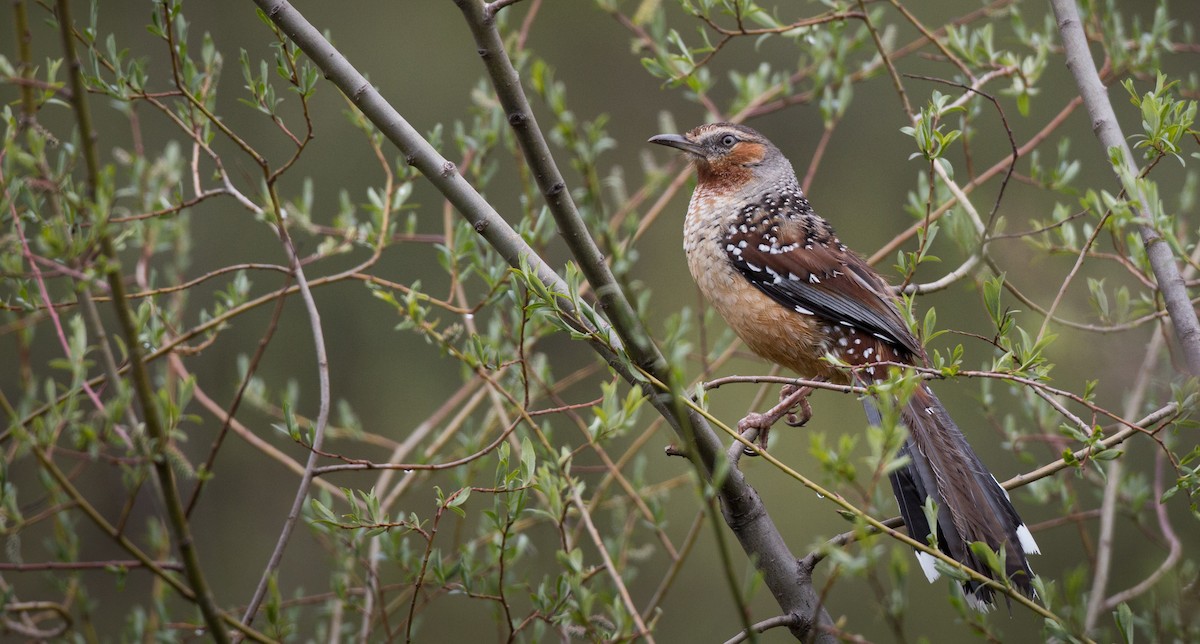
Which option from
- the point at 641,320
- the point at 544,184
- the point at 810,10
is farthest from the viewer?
the point at 810,10

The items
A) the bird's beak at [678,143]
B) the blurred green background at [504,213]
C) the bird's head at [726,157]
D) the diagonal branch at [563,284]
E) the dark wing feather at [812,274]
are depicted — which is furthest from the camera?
the blurred green background at [504,213]

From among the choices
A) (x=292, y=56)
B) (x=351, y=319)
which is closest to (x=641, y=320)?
(x=292, y=56)

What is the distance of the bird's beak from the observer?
13.3 feet

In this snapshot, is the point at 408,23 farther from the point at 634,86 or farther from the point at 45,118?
the point at 45,118

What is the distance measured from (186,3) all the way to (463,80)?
2.05 meters

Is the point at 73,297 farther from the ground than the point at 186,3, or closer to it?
closer to it

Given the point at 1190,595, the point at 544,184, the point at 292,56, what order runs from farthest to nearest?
the point at 292,56 < the point at 544,184 < the point at 1190,595

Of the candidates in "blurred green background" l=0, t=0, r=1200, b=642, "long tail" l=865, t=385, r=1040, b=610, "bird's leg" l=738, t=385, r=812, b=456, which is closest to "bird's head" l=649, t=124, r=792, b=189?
"bird's leg" l=738, t=385, r=812, b=456

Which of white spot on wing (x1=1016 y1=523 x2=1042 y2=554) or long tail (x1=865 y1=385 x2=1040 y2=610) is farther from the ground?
long tail (x1=865 y1=385 x2=1040 y2=610)

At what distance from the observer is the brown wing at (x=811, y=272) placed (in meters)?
3.65

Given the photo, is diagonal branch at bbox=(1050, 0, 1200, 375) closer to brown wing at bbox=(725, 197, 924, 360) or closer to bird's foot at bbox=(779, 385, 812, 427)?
brown wing at bbox=(725, 197, 924, 360)

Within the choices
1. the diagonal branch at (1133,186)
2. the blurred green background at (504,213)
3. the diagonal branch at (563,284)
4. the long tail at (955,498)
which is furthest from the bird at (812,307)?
the blurred green background at (504,213)

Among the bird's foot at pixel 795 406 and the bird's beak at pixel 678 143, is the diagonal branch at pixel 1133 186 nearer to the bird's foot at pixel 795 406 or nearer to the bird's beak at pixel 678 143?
the bird's foot at pixel 795 406

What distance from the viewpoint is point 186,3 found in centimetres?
699
